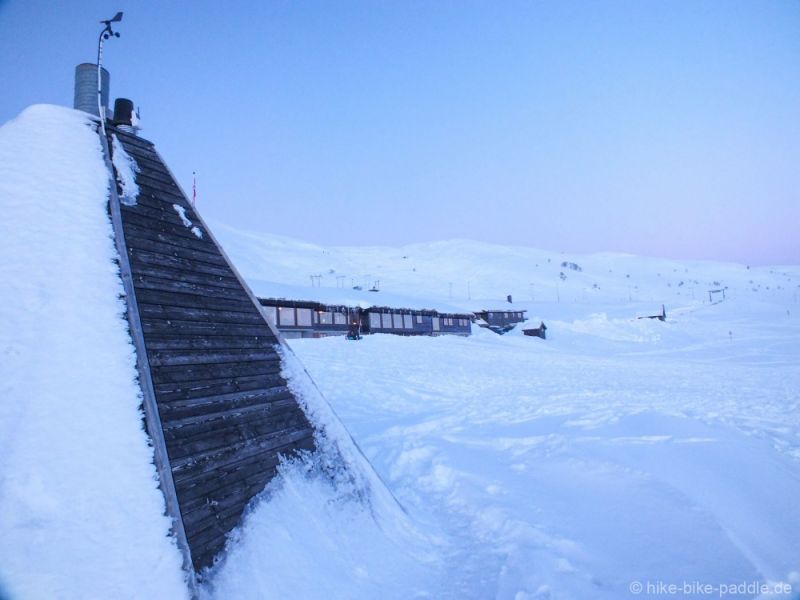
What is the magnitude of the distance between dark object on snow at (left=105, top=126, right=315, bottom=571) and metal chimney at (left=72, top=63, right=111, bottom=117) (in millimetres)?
1331

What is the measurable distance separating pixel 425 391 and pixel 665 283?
505ft

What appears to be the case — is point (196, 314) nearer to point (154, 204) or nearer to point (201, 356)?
point (201, 356)

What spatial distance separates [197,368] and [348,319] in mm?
31364

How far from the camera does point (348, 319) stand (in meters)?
36.1

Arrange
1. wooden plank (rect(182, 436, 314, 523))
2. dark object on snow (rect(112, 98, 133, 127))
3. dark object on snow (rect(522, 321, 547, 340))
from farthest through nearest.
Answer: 1. dark object on snow (rect(522, 321, 547, 340))
2. dark object on snow (rect(112, 98, 133, 127))
3. wooden plank (rect(182, 436, 314, 523))

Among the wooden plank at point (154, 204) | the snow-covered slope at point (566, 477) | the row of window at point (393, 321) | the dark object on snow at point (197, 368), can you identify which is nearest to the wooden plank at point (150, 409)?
the dark object on snow at point (197, 368)

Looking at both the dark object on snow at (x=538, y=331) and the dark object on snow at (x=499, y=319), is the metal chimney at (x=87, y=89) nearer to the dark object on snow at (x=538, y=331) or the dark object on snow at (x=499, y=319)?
the dark object on snow at (x=538, y=331)

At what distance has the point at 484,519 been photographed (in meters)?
6.81

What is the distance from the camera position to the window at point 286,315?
3003 cm

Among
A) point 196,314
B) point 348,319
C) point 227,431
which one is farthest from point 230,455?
point 348,319

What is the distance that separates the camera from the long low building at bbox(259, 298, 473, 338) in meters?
30.2

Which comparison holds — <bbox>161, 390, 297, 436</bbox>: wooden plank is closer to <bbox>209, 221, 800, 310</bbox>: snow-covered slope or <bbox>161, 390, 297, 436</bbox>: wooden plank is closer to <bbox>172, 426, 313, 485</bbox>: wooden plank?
<bbox>172, 426, 313, 485</bbox>: wooden plank

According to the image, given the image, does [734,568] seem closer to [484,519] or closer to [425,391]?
[484,519]

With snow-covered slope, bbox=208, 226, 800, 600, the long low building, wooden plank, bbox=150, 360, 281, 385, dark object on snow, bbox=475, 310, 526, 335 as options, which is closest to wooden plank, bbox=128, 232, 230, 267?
wooden plank, bbox=150, 360, 281, 385
